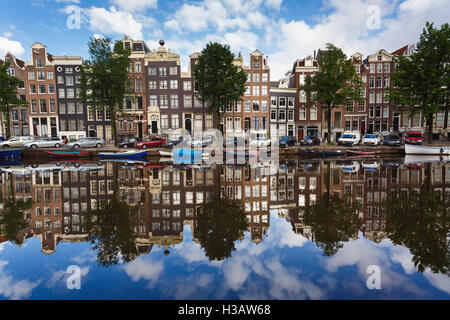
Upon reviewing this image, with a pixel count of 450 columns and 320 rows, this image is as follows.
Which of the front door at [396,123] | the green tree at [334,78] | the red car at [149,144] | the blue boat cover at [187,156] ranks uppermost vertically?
the green tree at [334,78]

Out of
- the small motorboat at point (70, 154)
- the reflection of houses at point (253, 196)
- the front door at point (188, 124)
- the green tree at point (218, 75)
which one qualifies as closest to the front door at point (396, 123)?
the green tree at point (218, 75)

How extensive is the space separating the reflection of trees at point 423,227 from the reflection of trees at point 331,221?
4.16 feet

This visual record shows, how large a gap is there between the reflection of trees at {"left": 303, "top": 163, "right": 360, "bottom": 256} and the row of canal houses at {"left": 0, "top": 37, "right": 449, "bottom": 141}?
36789 millimetres

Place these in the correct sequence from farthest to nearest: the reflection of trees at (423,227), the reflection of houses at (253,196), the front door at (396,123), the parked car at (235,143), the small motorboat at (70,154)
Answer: the front door at (396,123) → the parked car at (235,143) → the small motorboat at (70,154) → the reflection of houses at (253,196) → the reflection of trees at (423,227)

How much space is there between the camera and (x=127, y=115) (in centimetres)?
4672

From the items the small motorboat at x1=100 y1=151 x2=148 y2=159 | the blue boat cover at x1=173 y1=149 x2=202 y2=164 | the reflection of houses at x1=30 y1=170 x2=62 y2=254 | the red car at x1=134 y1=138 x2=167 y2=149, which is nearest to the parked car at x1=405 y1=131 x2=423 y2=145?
the blue boat cover at x1=173 y1=149 x2=202 y2=164

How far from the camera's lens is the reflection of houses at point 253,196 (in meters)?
8.82

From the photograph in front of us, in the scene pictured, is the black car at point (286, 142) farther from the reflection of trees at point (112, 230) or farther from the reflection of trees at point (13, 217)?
the reflection of trees at point (13, 217)

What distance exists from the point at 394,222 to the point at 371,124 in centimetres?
4904

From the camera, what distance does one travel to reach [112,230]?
8.30 meters

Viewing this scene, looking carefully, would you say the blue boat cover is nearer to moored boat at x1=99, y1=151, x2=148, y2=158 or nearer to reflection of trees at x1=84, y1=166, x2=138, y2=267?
moored boat at x1=99, y1=151, x2=148, y2=158

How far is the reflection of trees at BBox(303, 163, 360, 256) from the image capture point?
7.38 metres

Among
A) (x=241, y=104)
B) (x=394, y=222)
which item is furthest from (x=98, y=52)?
(x=394, y=222)
